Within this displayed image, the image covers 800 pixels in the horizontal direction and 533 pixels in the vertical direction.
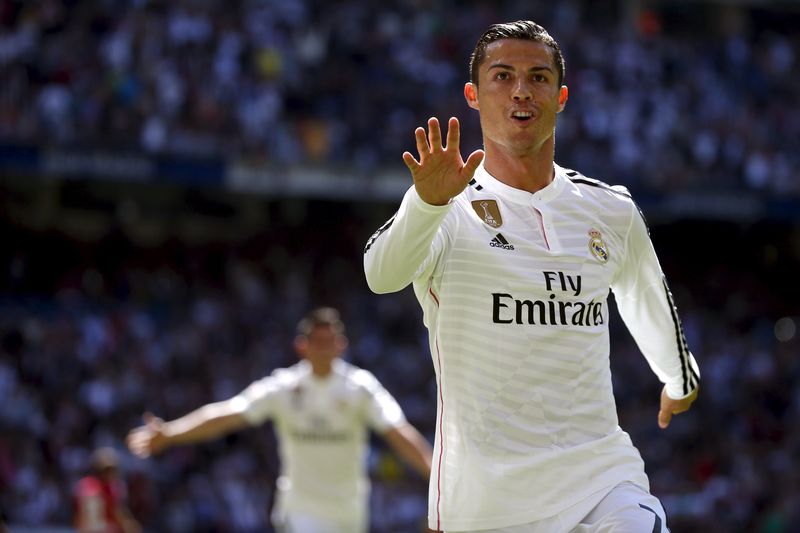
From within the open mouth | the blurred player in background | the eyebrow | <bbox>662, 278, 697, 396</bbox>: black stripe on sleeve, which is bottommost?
the blurred player in background

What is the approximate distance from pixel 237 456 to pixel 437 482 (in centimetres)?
1478

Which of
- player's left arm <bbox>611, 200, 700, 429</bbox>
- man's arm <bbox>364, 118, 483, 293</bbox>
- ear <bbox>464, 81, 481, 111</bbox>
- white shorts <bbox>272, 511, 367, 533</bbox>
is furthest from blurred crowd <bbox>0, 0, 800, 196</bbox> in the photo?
man's arm <bbox>364, 118, 483, 293</bbox>

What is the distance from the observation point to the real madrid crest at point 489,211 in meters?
4.38

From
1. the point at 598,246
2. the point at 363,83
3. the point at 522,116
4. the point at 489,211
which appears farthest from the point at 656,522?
the point at 363,83

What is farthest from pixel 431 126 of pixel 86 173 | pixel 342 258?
pixel 342 258

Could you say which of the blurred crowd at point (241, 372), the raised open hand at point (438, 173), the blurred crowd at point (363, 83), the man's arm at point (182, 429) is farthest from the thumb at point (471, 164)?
the blurred crowd at point (363, 83)

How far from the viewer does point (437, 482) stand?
4.38 meters

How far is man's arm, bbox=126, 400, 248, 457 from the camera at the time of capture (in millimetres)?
7812

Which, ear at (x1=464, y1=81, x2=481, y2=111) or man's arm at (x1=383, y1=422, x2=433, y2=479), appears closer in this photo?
ear at (x1=464, y1=81, x2=481, y2=111)

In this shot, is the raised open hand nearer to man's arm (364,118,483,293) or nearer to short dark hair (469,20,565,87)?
man's arm (364,118,483,293)

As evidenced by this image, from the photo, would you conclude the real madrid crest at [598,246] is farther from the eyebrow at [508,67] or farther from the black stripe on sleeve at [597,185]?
the eyebrow at [508,67]

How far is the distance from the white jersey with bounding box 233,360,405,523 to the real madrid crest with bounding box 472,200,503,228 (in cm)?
498

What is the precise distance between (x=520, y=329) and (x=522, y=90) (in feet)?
2.52

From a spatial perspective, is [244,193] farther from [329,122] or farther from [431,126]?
[431,126]
